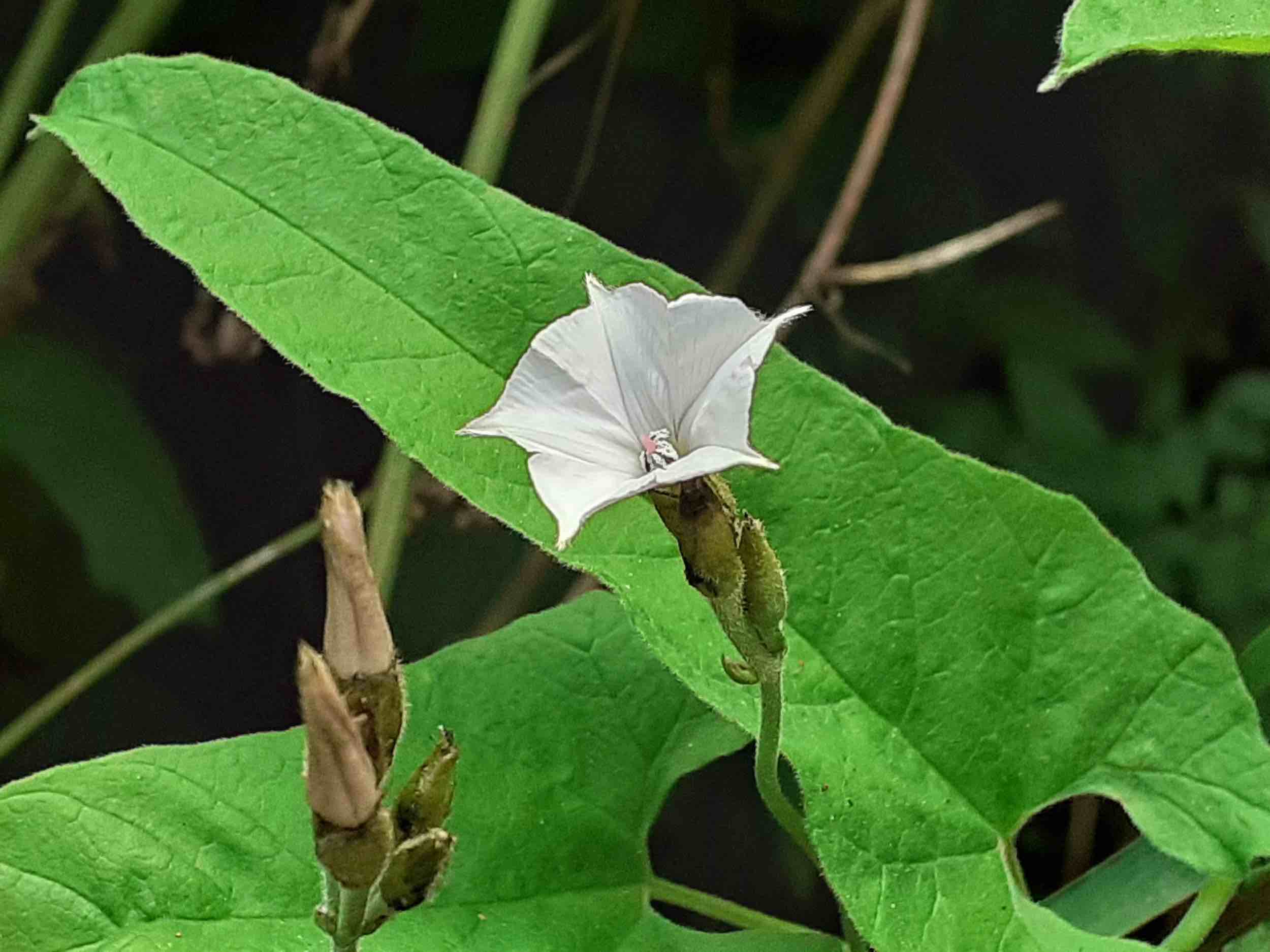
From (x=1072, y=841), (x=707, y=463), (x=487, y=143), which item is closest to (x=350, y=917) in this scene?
(x=707, y=463)

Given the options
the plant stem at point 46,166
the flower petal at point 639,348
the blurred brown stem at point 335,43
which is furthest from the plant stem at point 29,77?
the flower petal at point 639,348

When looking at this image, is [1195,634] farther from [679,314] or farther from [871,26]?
[871,26]

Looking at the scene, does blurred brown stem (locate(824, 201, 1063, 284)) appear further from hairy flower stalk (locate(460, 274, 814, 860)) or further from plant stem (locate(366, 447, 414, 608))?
hairy flower stalk (locate(460, 274, 814, 860))

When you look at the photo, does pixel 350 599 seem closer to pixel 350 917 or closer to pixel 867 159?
pixel 350 917

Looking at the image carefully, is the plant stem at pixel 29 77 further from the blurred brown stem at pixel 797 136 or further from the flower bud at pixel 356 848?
the flower bud at pixel 356 848

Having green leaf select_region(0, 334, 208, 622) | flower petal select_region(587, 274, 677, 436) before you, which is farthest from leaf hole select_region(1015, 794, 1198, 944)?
green leaf select_region(0, 334, 208, 622)
